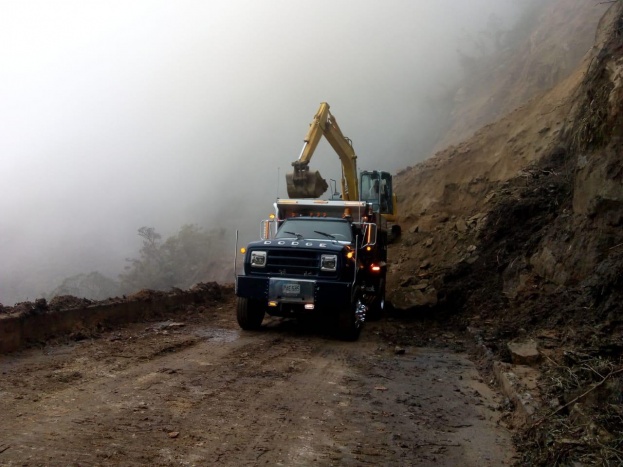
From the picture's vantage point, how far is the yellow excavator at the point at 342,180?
14133 millimetres

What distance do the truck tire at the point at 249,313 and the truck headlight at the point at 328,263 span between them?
1522mm

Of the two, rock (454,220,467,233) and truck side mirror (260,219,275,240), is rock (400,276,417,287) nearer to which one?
rock (454,220,467,233)

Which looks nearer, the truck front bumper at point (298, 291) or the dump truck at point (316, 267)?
the truck front bumper at point (298, 291)

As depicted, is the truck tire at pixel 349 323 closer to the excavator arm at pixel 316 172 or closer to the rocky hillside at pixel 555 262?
the rocky hillside at pixel 555 262

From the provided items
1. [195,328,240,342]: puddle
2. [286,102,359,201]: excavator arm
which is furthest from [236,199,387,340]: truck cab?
[286,102,359,201]: excavator arm

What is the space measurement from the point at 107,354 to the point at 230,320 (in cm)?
424

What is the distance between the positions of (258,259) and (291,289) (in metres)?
0.93

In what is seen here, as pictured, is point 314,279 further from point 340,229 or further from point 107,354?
Result: point 107,354

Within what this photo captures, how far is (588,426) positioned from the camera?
4.73 meters

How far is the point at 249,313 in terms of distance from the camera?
419 inches

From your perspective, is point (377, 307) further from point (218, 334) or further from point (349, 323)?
point (218, 334)

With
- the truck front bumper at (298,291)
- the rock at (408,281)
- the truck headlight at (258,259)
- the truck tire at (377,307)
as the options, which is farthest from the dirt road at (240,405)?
the rock at (408,281)

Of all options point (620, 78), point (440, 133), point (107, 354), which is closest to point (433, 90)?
point (440, 133)

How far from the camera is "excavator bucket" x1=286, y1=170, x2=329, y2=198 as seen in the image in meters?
14.1
